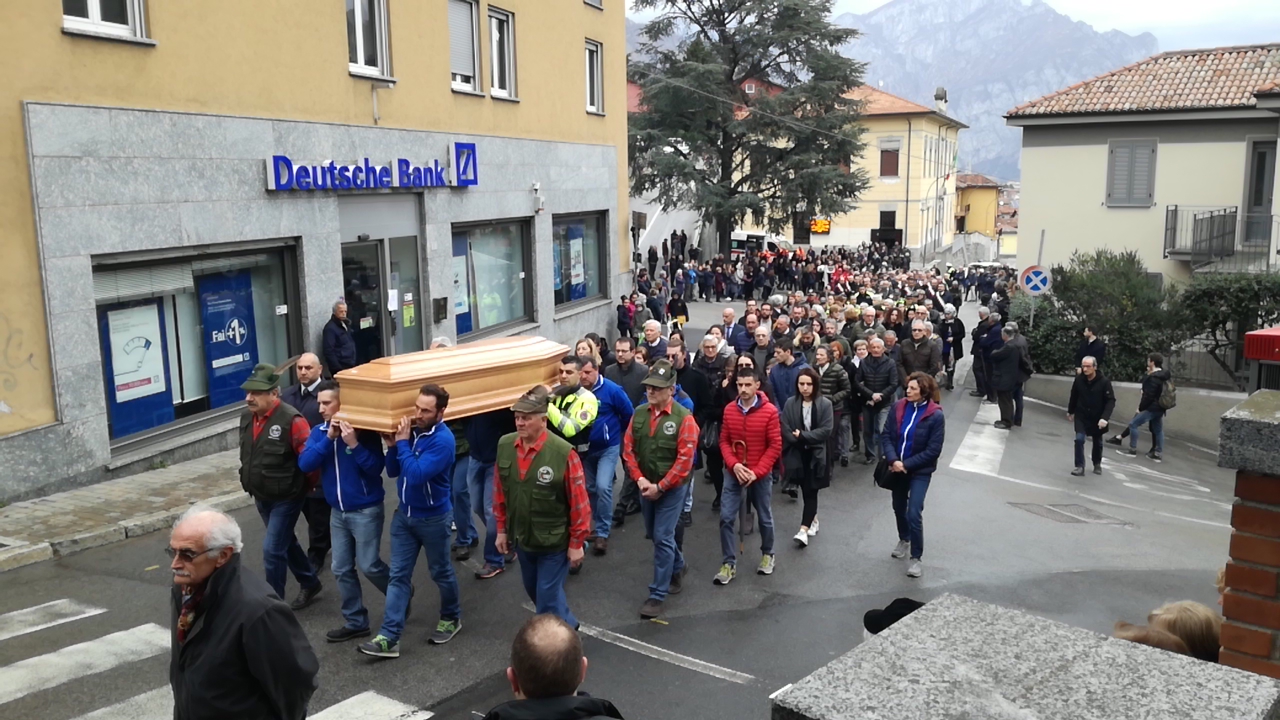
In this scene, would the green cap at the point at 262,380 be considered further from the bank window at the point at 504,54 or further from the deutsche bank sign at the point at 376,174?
the bank window at the point at 504,54

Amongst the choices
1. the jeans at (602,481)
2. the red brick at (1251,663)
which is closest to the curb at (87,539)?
the jeans at (602,481)

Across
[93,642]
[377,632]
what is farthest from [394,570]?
[93,642]

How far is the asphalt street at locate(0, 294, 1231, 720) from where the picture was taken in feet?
22.0

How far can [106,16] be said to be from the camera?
38.7ft

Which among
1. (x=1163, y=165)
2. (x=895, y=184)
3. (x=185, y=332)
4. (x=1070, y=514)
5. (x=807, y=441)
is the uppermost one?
(x=895, y=184)

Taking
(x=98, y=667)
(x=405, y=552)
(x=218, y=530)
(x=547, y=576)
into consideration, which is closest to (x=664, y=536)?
(x=547, y=576)

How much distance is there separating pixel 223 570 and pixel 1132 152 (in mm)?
28293

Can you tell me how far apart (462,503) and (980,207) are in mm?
88487

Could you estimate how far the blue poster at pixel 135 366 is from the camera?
12047 mm

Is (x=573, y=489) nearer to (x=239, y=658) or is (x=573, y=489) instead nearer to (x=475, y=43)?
(x=239, y=658)

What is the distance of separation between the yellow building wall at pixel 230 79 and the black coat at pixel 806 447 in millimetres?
7915

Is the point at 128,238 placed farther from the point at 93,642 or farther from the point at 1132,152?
the point at 1132,152

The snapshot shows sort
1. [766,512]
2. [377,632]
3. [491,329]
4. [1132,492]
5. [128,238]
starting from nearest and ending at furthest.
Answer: [377,632] < [766,512] < [128,238] < [1132,492] < [491,329]

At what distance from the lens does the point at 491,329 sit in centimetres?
2069
